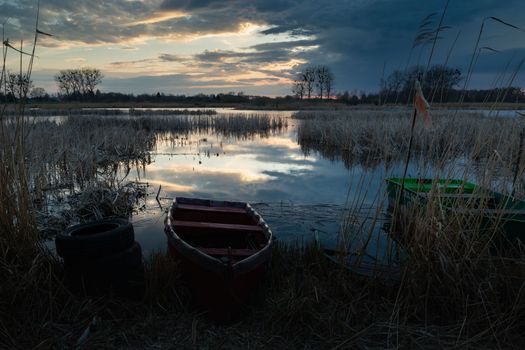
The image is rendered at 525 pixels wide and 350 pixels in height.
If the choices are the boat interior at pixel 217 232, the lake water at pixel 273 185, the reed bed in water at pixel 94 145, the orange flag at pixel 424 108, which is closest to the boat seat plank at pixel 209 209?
the boat interior at pixel 217 232

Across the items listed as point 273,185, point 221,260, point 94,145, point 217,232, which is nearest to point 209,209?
point 217,232

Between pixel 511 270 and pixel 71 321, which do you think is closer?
pixel 71 321

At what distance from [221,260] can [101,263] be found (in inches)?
45.5

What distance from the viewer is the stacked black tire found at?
315 cm

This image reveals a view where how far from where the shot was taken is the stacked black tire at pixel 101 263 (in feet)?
10.3

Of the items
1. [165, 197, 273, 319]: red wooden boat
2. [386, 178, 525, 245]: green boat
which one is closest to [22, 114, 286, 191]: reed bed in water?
[165, 197, 273, 319]: red wooden boat

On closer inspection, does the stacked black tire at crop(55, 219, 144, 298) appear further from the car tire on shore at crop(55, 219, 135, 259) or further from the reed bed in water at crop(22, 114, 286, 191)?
the reed bed in water at crop(22, 114, 286, 191)

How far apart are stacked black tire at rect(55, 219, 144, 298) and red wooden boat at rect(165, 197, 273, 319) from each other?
0.55 metres

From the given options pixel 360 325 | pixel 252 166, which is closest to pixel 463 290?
pixel 360 325

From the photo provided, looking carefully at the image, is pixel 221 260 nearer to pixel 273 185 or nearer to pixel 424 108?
pixel 424 108

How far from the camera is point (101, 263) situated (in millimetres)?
3170

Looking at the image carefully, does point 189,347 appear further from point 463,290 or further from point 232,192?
point 232,192

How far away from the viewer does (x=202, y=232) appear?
15.7 ft

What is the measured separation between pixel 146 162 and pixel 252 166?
4.12 meters
